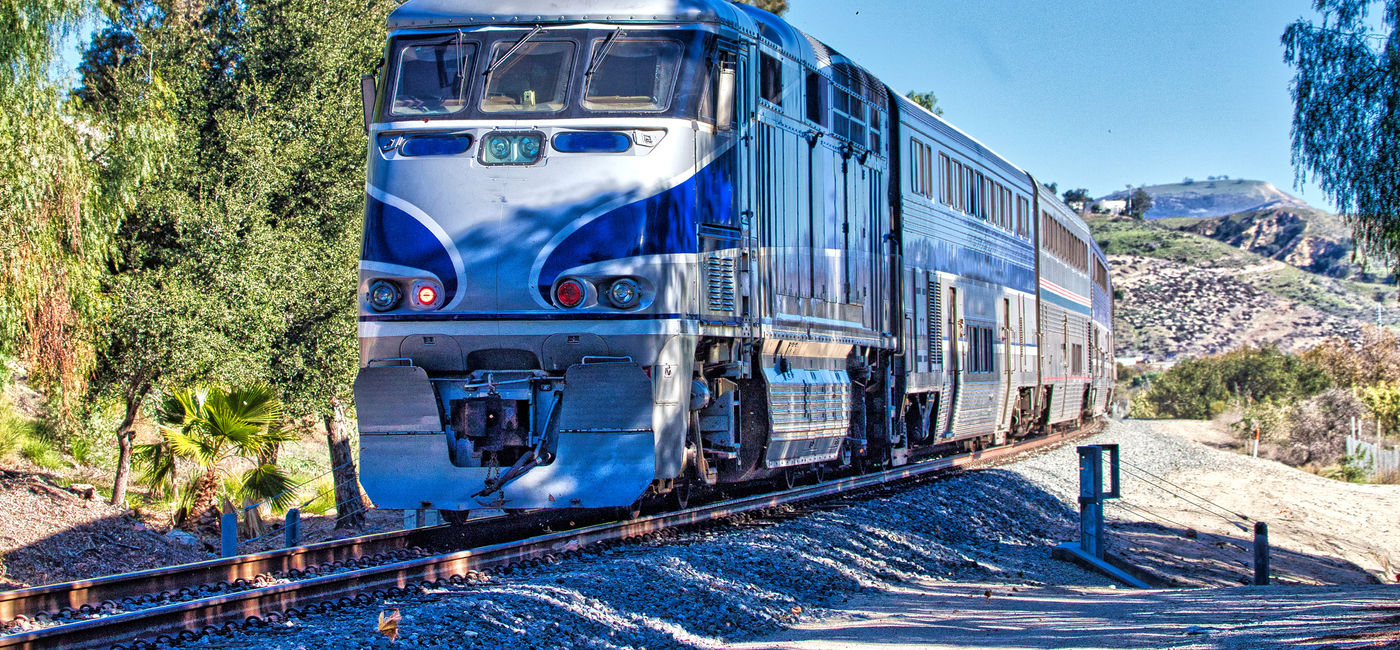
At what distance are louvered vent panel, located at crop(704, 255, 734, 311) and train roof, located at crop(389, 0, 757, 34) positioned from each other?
1798 millimetres

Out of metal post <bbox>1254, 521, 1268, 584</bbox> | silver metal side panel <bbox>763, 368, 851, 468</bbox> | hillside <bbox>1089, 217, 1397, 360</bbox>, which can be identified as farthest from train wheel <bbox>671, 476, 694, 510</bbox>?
hillside <bbox>1089, 217, 1397, 360</bbox>

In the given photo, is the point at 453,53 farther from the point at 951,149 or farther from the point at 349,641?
the point at 951,149

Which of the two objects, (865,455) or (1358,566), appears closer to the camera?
(865,455)

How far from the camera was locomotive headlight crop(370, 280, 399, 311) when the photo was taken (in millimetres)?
9469

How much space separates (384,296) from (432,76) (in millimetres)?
1727

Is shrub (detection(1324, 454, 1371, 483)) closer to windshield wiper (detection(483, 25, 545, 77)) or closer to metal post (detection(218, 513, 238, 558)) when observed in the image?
windshield wiper (detection(483, 25, 545, 77))

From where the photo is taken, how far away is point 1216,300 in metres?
120

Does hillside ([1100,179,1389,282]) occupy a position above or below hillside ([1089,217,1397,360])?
above

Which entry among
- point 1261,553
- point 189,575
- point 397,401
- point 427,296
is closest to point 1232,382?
point 1261,553

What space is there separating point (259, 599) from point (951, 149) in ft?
40.6

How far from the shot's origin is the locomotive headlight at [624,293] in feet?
30.5

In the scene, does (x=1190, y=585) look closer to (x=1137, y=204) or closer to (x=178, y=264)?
(x=178, y=264)

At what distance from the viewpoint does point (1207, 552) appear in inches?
651

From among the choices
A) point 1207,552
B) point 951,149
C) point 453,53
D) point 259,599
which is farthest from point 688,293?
point 1207,552
